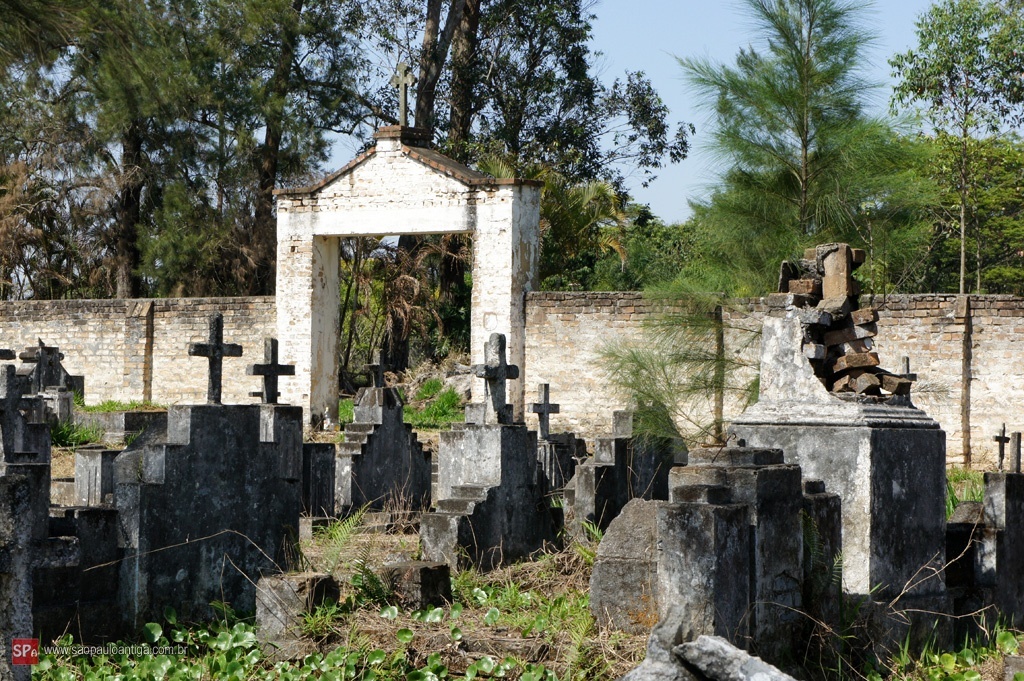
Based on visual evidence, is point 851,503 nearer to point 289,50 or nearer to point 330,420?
point 330,420

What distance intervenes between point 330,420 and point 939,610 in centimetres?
1174

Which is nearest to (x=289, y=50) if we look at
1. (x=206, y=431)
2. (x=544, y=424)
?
(x=544, y=424)

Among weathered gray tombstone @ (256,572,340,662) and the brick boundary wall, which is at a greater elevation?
the brick boundary wall

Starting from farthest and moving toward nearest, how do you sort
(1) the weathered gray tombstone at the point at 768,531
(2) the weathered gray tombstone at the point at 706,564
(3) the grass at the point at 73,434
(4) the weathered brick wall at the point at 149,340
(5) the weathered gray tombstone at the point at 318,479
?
(4) the weathered brick wall at the point at 149,340 → (3) the grass at the point at 73,434 → (5) the weathered gray tombstone at the point at 318,479 → (1) the weathered gray tombstone at the point at 768,531 → (2) the weathered gray tombstone at the point at 706,564

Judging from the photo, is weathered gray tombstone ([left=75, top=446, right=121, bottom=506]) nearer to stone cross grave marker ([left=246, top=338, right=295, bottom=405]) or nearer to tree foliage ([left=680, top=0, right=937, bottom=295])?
stone cross grave marker ([left=246, top=338, right=295, bottom=405])

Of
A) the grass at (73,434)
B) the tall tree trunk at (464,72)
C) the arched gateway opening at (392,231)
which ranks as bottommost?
the grass at (73,434)

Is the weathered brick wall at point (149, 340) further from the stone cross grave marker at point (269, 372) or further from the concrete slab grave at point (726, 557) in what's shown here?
the concrete slab grave at point (726, 557)

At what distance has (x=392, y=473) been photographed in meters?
10.0

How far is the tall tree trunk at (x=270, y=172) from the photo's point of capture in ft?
75.8

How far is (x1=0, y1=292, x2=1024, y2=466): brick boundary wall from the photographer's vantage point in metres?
14.1

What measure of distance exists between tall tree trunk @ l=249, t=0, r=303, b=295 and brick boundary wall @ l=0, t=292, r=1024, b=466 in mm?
4536

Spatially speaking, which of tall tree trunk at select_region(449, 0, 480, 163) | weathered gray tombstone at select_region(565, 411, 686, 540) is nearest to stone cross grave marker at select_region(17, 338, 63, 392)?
weathered gray tombstone at select_region(565, 411, 686, 540)

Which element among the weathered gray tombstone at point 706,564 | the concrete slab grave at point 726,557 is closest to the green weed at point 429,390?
the concrete slab grave at point 726,557

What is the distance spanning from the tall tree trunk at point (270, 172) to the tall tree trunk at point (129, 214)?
7.27 ft
